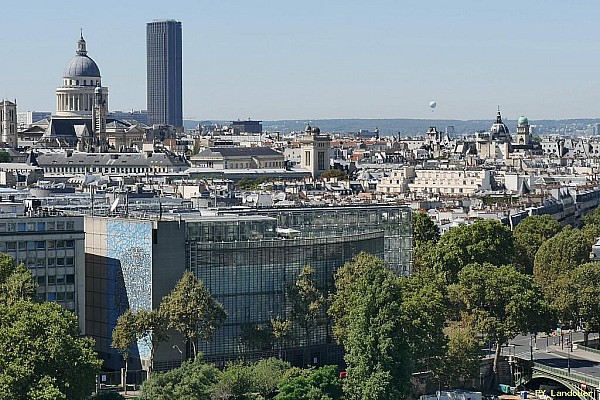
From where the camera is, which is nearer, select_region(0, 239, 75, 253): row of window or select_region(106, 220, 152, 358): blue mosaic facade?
select_region(106, 220, 152, 358): blue mosaic facade

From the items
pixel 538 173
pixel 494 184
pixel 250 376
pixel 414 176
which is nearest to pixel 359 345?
pixel 250 376

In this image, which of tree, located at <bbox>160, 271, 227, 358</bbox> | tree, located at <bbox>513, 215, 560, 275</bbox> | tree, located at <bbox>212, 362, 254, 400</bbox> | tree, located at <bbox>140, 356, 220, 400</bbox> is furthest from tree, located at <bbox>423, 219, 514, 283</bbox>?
tree, located at <bbox>140, 356, 220, 400</bbox>

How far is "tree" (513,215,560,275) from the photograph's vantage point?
101250mm

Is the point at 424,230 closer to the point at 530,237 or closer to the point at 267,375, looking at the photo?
the point at 530,237

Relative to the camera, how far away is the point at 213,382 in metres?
62.0

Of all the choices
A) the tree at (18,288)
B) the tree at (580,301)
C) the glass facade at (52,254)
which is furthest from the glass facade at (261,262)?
the tree at (580,301)

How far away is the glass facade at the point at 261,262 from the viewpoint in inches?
2771

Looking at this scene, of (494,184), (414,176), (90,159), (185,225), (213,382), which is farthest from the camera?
(90,159)

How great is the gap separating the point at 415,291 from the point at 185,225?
11.0m

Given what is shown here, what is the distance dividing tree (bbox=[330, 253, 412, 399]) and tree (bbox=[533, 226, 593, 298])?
25155 mm

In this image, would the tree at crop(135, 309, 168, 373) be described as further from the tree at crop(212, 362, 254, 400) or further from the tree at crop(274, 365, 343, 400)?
the tree at crop(274, 365, 343, 400)

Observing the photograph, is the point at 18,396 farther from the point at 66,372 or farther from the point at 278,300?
the point at 278,300

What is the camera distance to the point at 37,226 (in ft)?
235

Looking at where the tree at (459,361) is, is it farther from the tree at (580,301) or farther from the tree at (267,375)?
the tree at (580,301)
